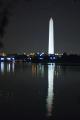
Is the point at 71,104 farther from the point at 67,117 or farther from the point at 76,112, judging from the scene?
the point at 67,117

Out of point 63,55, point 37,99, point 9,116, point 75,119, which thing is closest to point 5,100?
point 37,99

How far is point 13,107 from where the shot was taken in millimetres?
15070

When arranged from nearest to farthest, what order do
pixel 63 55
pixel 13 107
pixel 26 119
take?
1. pixel 26 119
2. pixel 13 107
3. pixel 63 55

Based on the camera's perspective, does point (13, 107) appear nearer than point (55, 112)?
No

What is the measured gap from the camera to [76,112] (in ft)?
45.4

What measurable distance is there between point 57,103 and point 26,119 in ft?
15.9

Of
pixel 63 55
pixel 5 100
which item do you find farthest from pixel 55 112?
pixel 63 55


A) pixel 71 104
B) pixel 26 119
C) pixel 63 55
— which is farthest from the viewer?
pixel 63 55

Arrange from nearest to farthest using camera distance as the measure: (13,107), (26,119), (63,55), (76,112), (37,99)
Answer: (26,119) → (76,112) → (13,107) → (37,99) → (63,55)

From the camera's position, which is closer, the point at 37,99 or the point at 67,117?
the point at 67,117

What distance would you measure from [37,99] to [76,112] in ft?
15.0

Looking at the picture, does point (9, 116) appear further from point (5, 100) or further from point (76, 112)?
point (5, 100)

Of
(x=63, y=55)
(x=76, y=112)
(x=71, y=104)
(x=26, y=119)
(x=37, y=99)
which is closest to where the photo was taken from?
(x=26, y=119)

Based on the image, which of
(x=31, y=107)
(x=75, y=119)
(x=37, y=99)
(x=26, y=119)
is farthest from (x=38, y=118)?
(x=37, y=99)
